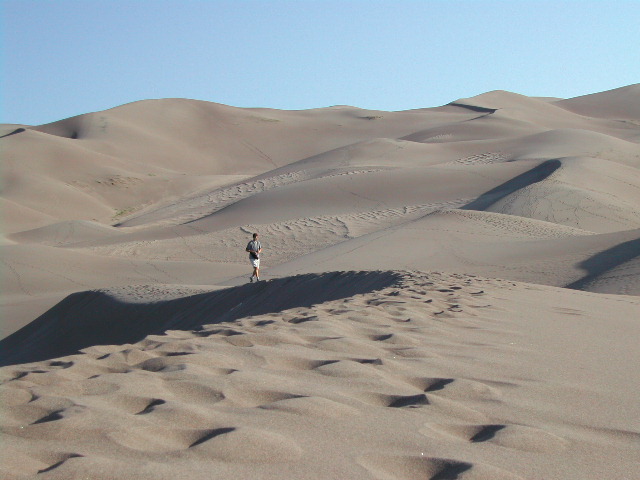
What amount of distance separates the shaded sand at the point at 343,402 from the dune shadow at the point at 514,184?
20166mm

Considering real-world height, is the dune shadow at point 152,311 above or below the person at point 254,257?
below

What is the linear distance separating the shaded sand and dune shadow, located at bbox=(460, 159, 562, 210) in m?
20.2

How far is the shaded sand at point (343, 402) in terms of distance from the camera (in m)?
2.83

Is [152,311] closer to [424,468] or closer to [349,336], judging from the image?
[349,336]

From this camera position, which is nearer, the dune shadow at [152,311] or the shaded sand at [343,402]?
the shaded sand at [343,402]

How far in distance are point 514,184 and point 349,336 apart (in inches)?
978

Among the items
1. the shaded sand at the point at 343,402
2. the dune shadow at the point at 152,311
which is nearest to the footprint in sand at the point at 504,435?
the shaded sand at the point at 343,402

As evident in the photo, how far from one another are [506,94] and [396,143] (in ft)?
143

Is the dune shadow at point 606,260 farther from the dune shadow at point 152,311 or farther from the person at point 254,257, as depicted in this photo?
the person at point 254,257

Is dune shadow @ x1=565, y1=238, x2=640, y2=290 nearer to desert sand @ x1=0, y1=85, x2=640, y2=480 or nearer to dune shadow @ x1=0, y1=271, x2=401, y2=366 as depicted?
desert sand @ x1=0, y1=85, x2=640, y2=480

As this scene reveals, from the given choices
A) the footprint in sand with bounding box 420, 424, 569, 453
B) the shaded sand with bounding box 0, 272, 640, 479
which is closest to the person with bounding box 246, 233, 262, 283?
the shaded sand with bounding box 0, 272, 640, 479

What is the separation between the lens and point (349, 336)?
5.41 metres

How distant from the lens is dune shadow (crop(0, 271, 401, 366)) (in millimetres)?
10195

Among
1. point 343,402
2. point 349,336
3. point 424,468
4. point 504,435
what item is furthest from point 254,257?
point 424,468
